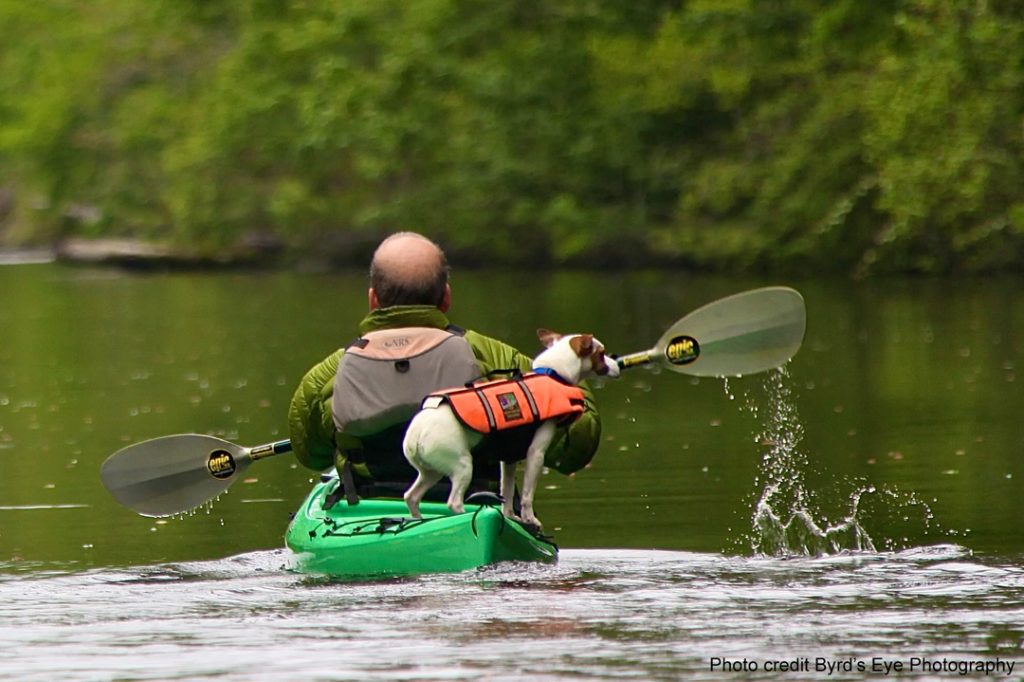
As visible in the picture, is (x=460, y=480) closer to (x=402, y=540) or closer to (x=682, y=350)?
(x=402, y=540)

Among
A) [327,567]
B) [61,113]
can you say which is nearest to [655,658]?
[327,567]

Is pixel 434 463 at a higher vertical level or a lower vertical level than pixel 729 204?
lower

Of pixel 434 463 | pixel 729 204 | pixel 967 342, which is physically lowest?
pixel 434 463

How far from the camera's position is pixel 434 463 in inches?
318

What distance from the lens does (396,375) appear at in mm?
8297

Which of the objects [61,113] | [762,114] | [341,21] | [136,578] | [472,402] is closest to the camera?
[472,402]

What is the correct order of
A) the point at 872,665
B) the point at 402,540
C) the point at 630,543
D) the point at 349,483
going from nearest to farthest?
the point at 872,665 → the point at 402,540 → the point at 349,483 → the point at 630,543

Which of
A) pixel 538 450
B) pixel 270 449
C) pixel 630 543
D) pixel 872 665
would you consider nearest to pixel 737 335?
pixel 630 543

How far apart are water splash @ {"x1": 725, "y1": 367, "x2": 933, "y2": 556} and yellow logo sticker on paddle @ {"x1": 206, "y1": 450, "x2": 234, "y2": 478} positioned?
2.43 metres

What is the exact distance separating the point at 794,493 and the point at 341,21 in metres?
35.0

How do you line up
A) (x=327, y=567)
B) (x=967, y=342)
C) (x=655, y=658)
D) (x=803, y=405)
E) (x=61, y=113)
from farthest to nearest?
1. (x=61, y=113)
2. (x=967, y=342)
3. (x=803, y=405)
4. (x=327, y=567)
5. (x=655, y=658)

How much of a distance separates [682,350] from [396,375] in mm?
1569

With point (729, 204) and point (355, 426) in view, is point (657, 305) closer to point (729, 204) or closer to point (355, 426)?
point (729, 204)

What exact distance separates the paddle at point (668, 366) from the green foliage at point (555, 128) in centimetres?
1743
